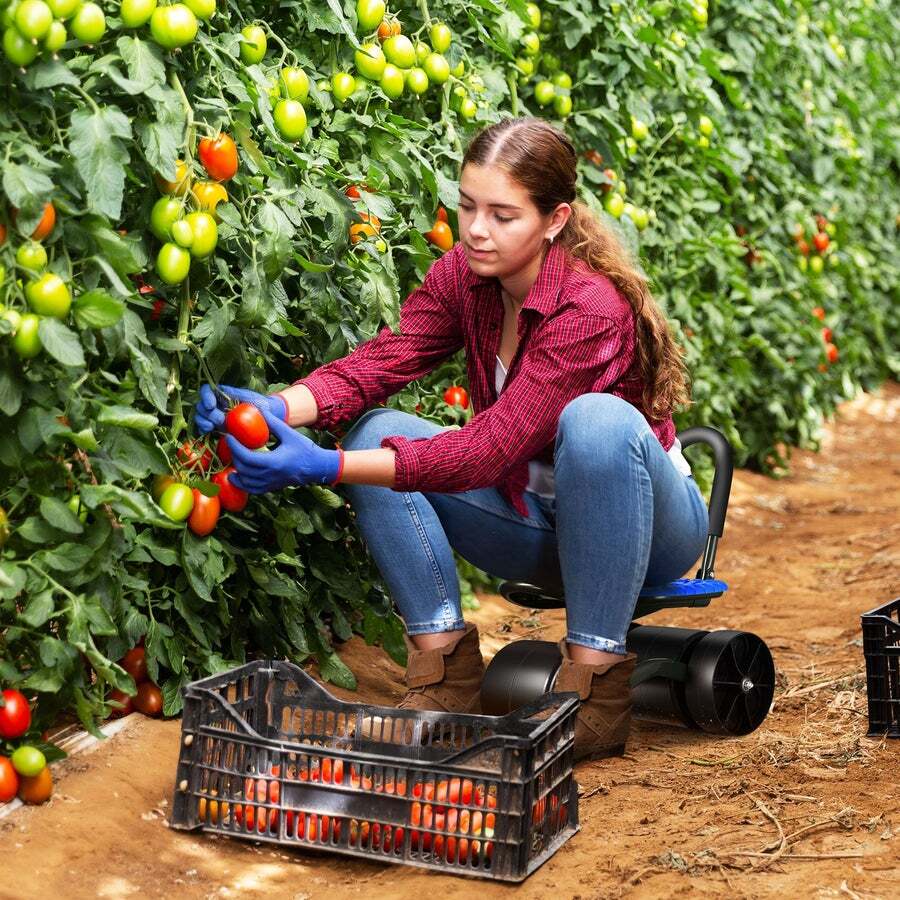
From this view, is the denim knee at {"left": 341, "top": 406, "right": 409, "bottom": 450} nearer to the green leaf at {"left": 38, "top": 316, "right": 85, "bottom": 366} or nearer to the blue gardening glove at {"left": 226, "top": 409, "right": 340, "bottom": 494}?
the blue gardening glove at {"left": 226, "top": 409, "right": 340, "bottom": 494}

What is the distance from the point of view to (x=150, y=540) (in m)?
2.34

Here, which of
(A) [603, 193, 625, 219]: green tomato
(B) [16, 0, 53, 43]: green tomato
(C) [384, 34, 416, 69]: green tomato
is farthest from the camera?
(A) [603, 193, 625, 219]: green tomato

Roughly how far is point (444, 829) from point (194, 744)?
1.26 feet

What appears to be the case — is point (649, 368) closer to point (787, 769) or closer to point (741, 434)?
point (787, 769)

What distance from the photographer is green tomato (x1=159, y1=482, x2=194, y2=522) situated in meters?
2.26

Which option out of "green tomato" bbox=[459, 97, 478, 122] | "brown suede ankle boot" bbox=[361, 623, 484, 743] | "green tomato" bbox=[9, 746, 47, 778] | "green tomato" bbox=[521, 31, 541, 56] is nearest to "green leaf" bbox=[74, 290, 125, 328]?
"green tomato" bbox=[9, 746, 47, 778]

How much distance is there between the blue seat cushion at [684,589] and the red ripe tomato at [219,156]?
1.07 m

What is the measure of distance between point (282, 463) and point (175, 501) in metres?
0.17

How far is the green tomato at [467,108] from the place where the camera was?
3.04m

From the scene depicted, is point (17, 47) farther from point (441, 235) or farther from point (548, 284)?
point (441, 235)

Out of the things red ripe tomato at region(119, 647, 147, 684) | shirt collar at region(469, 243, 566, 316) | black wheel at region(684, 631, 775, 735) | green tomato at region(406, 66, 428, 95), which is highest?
green tomato at region(406, 66, 428, 95)

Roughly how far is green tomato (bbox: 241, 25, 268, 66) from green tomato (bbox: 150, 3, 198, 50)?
27cm

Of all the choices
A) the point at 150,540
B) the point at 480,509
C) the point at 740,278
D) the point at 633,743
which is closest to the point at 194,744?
the point at 150,540

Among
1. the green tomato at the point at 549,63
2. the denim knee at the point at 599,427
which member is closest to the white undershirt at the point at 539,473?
the denim knee at the point at 599,427
